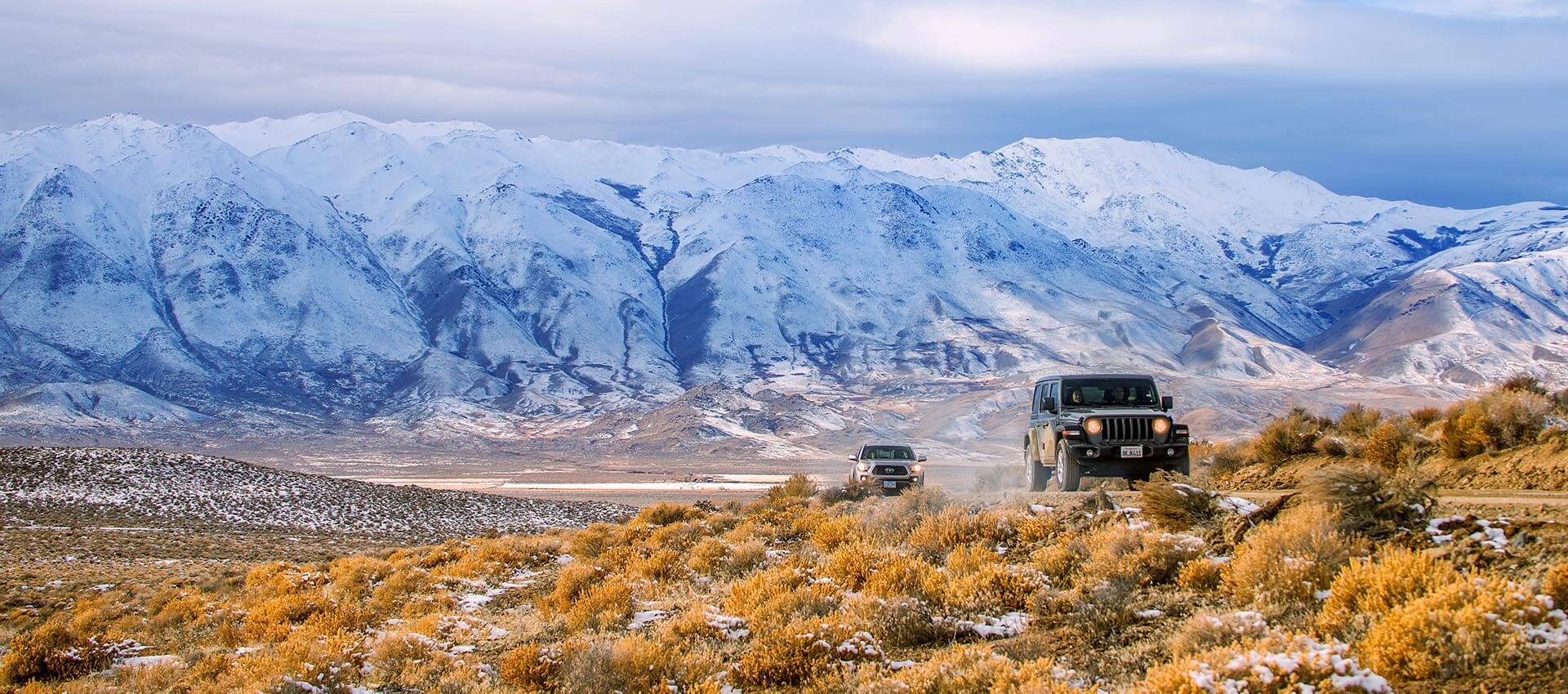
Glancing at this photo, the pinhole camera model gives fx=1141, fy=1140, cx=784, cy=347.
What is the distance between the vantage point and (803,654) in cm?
988

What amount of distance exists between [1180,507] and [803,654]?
179 inches

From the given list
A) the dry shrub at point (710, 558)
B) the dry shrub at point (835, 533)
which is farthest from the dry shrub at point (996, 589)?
the dry shrub at point (710, 558)

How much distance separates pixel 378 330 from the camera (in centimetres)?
19512

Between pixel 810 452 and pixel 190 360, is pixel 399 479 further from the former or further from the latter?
pixel 190 360

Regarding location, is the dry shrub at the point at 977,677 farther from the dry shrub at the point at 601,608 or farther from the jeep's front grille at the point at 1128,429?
the jeep's front grille at the point at 1128,429

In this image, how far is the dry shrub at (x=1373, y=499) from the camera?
31.1 ft

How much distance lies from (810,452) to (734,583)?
122 m

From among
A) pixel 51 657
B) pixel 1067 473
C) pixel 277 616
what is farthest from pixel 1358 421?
pixel 51 657

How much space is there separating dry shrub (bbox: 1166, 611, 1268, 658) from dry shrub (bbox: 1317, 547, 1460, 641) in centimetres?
44

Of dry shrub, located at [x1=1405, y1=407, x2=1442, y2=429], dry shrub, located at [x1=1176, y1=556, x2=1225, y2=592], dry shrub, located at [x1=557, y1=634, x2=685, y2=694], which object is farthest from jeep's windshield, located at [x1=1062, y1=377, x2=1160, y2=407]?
dry shrub, located at [x1=557, y1=634, x2=685, y2=694]

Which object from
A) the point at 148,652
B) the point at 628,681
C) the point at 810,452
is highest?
the point at 628,681

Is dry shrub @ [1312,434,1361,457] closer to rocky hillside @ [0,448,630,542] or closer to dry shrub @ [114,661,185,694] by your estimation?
dry shrub @ [114,661,185,694]

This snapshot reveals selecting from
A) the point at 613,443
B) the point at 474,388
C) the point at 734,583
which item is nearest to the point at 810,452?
the point at 613,443

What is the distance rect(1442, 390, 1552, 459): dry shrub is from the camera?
53.5 ft
